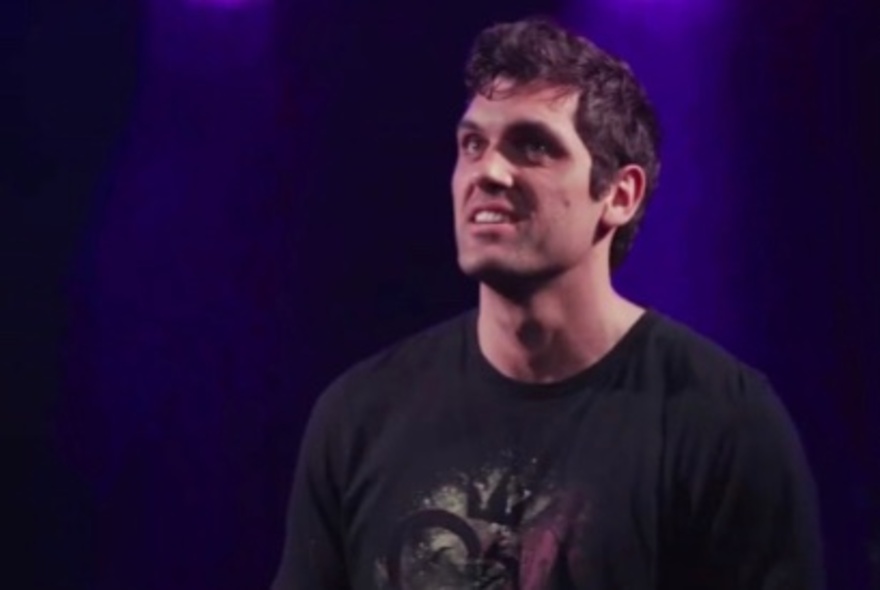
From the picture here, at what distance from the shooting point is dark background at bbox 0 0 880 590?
87.9 inches

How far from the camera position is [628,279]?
2.19 metres

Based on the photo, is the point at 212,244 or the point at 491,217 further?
the point at 212,244

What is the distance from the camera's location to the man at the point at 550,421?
173 cm

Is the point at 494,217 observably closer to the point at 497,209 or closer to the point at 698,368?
the point at 497,209

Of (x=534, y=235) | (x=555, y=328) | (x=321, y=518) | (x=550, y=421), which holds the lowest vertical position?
(x=321, y=518)

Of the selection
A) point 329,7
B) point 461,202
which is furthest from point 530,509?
point 329,7

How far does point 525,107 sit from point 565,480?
1.47 feet

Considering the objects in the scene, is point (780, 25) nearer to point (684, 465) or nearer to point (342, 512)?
point (684, 465)

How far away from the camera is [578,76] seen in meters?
1.85

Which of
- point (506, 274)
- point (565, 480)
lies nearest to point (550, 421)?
point (565, 480)

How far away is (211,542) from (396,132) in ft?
2.19

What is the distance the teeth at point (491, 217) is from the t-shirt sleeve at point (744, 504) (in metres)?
0.32

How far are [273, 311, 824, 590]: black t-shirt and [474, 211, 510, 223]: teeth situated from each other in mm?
173

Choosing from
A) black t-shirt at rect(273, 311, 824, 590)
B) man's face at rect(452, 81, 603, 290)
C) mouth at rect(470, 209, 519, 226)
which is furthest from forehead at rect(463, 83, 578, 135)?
black t-shirt at rect(273, 311, 824, 590)
